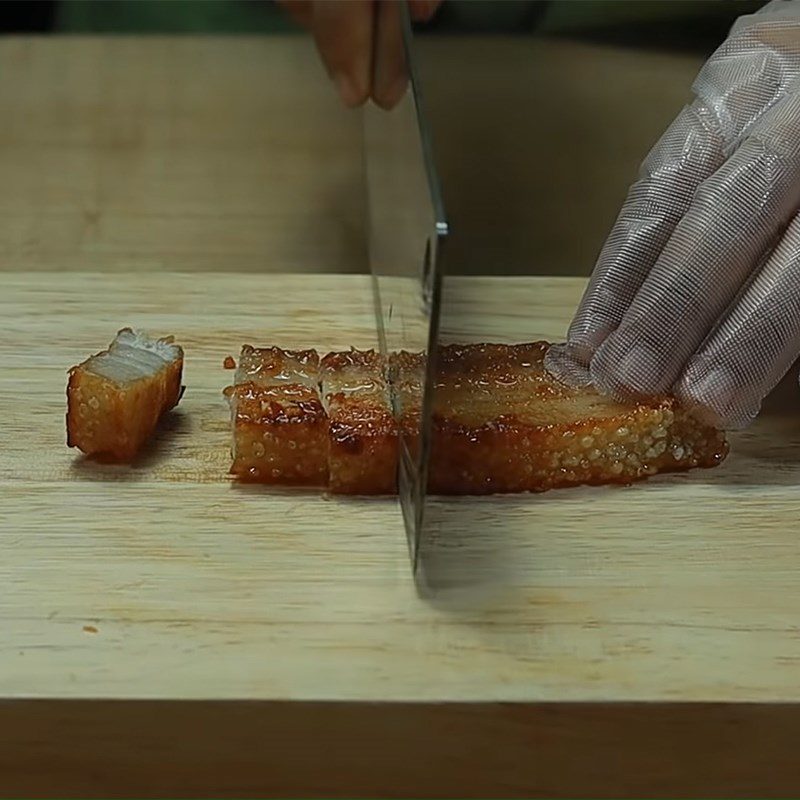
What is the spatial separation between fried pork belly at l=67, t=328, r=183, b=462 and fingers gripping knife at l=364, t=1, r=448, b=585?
0.74 ft

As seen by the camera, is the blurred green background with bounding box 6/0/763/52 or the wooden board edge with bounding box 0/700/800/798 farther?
the blurred green background with bounding box 6/0/763/52

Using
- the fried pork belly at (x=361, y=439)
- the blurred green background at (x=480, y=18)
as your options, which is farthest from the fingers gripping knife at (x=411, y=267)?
the blurred green background at (x=480, y=18)

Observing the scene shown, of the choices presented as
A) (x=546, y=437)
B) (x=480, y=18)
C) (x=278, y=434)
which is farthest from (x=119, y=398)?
(x=480, y=18)

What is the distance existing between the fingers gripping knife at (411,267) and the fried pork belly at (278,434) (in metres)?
0.08

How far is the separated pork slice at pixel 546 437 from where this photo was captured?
3.93 ft

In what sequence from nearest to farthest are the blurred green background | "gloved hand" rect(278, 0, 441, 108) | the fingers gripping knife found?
1. the fingers gripping knife
2. "gloved hand" rect(278, 0, 441, 108)
3. the blurred green background

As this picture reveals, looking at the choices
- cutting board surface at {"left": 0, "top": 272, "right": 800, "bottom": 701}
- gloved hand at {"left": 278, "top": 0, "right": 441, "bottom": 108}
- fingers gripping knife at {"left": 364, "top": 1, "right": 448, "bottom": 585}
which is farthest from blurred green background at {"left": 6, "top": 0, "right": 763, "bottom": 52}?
cutting board surface at {"left": 0, "top": 272, "right": 800, "bottom": 701}

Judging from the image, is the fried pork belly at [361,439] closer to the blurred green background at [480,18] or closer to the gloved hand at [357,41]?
the gloved hand at [357,41]

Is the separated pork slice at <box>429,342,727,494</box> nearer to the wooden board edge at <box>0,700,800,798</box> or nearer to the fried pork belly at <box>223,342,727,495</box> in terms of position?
the fried pork belly at <box>223,342,727,495</box>

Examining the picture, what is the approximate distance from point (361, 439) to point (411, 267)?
17cm

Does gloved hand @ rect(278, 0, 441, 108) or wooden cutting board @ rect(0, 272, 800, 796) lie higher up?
gloved hand @ rect(278, 0, 441, 108)

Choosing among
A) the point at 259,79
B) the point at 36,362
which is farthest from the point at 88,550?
the point at 259,79

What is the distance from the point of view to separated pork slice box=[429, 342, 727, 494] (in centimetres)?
120

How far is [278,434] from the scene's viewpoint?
47.1 inches
